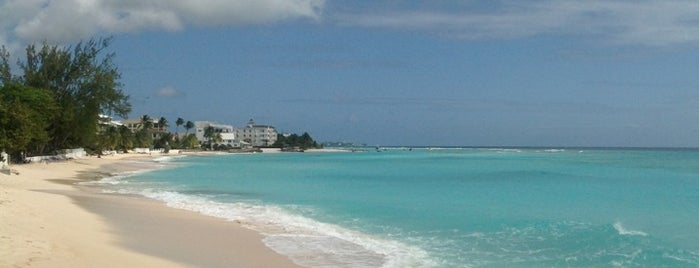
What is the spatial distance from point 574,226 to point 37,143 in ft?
128

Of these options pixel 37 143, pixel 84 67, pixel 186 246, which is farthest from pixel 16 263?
pixel 84 67

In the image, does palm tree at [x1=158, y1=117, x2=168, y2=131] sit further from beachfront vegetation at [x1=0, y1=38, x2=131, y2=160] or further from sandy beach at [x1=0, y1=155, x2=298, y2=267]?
sandy beach at [x1=0, y1=155, x2=298, y2=267]

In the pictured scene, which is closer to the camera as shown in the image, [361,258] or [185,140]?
[361,258]

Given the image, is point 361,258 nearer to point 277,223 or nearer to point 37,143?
point 277,223

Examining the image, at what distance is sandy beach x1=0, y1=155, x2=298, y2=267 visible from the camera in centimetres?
923

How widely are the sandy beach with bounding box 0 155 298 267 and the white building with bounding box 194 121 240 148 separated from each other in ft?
471

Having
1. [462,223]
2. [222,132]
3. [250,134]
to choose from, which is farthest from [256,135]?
[462,223]

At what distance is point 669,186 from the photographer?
31141 millimetres

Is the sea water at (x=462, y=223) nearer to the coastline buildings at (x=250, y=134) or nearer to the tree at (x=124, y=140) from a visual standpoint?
the tree at (x=124, y=140)

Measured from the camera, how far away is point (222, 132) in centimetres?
16738

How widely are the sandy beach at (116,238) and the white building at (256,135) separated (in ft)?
533

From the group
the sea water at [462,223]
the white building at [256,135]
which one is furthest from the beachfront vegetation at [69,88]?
the white building at [256,135]

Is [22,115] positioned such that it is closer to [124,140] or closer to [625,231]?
[625,231]

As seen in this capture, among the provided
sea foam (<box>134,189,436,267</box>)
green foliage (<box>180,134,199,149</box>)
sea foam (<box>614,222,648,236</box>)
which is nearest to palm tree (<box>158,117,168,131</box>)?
green foliage (<box>180,134,199,149</box>)
